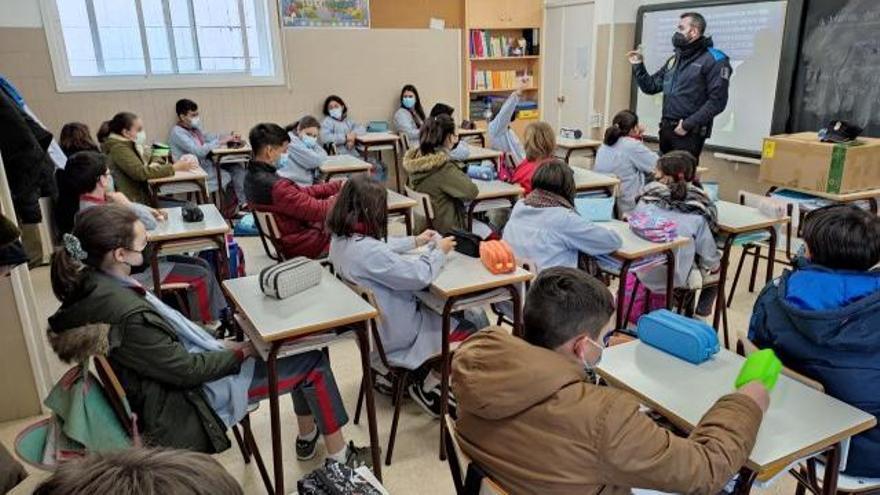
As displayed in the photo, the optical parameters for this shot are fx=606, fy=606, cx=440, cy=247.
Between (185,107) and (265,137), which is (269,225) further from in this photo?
(185,107)

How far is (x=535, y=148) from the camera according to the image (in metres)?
4.30

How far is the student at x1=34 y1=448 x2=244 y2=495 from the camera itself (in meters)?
0.60

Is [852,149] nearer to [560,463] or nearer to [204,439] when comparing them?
[560,463]

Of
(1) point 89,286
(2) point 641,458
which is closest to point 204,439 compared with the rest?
(1) point 89,286

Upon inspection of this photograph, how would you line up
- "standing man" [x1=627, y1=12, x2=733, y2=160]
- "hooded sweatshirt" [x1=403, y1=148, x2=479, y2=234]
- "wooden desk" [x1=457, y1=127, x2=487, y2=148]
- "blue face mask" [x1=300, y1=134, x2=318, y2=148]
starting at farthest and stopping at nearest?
"wooden desk" [x1=457, y1=127, x2=487, y2=148], "blue face mask" [x1=300, y1=134, x2=318, y2=148], "standing man" [x1=627, y1=12, x2=733, y2=160], "hooded sweatshirt" [x1=403, y1=148, x2=479, y2=234]

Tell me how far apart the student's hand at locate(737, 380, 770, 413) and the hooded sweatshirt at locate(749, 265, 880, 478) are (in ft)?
1.08

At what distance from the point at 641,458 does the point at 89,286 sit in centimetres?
159

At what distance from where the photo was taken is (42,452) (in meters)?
1.77

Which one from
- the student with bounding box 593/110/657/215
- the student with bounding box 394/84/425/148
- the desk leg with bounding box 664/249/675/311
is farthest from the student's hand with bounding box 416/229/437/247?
the student with bounding box 394/84/425/148

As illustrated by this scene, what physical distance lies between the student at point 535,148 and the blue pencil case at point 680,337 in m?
2.38

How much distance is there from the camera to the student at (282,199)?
3.69 m

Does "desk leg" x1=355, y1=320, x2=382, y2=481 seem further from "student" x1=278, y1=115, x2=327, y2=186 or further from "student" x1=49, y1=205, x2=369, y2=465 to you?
"student" x1=278, y1=115, x2=327, y2=186

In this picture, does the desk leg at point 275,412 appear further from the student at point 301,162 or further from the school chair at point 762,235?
the student at point 301,162

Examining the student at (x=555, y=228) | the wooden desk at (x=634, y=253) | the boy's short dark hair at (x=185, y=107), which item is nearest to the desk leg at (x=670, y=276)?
the wooden desk at (x=634, y=253)
